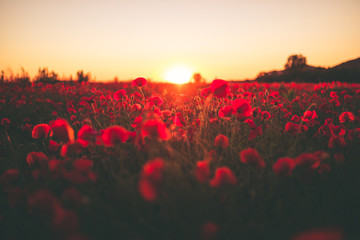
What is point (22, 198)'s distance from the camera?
0.99 meters

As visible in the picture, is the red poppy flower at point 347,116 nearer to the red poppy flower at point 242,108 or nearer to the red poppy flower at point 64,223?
the red poppy flower at point 242,108

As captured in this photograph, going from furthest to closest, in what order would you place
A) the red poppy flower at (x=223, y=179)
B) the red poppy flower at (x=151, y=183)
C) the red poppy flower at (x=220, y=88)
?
the red poppy flower at (x=220, y=88)
the red poppy flower at (x=223, y=179)
the red poppy flower at (x=151, y=183)

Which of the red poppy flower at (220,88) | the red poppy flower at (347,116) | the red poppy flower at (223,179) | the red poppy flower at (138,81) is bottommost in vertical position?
the red poppy flower at (223,179)

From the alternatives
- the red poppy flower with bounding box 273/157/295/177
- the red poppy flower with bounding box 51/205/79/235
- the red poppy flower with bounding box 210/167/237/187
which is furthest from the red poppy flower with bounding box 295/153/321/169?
the red poppy flower with bounding box 51/205/79/235

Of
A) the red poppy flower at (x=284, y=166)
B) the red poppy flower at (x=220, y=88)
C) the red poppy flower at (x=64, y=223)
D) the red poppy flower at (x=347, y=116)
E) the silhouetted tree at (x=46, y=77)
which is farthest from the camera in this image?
the silhouetted tree at (x=46, y=77)

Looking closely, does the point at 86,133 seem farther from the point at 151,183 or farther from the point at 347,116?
the point at 347,116

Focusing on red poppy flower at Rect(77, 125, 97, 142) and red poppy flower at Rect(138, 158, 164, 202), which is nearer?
red poppy flower at Rect(138, 158, 164, 202)

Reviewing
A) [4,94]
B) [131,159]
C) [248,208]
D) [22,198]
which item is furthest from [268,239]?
[4,94]

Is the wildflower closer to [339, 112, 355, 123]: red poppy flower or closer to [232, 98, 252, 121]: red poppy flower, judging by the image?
[232, 98, 252, 121]: red poppy flower

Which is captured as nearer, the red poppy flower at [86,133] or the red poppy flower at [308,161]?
the red poppy flower at [308,161]

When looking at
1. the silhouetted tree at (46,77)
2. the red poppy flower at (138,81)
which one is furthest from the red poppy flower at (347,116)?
the silhouetted tree at (46,77)

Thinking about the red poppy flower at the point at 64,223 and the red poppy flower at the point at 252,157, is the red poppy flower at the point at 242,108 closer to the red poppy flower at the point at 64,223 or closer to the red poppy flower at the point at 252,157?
the red poppy flower at the point at 252,157

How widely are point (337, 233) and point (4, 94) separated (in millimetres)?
6935

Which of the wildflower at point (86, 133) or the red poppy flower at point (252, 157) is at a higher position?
the wildflower at point (86, 133)
